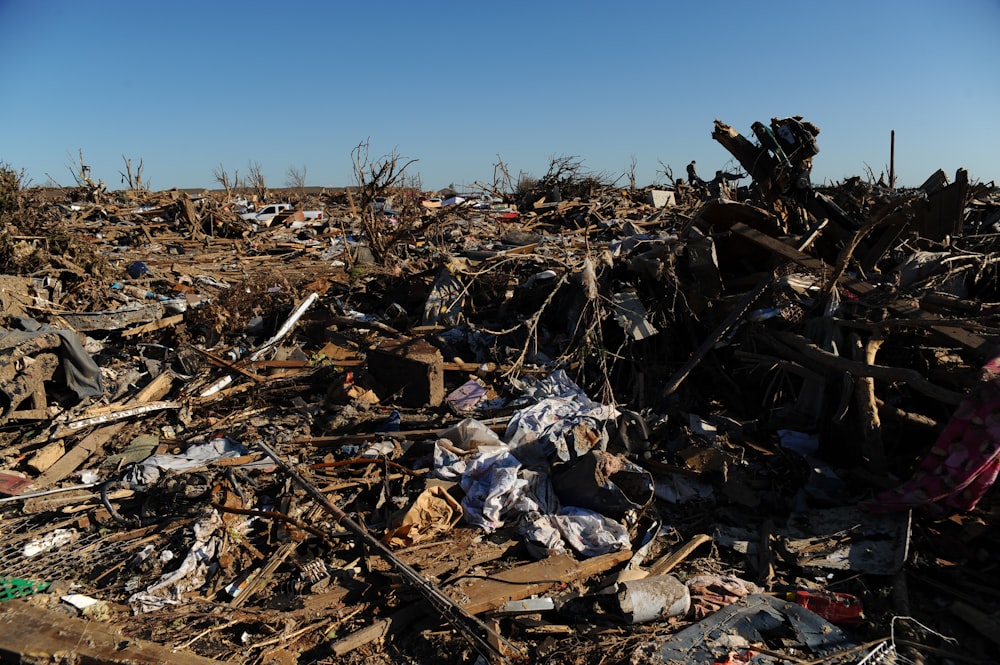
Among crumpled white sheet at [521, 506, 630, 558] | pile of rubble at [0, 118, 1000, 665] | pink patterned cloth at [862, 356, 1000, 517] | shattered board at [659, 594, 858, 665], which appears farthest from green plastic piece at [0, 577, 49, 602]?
pink patterned cloth at [862, 356, 1000, 517]

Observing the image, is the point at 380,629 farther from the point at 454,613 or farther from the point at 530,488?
the point at 530,488

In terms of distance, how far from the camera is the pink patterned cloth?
3867mm

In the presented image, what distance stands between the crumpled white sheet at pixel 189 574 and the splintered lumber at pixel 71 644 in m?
0.30

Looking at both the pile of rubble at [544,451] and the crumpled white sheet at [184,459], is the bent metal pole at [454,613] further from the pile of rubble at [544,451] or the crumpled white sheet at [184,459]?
the crumpled white sheet at [184,459]

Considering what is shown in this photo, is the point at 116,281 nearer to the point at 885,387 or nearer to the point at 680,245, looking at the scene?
the point at 680,245

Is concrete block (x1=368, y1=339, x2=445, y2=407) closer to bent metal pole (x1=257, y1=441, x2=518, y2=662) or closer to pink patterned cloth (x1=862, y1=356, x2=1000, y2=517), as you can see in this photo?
bent metal pole (x1=257, y1=441, x2=518, y2=662)

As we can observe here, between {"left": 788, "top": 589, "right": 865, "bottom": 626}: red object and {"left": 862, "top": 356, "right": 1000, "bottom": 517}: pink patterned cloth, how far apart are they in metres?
0.88

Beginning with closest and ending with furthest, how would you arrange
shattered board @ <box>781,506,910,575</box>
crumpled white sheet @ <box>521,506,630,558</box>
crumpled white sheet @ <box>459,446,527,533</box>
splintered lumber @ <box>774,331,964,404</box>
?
shattered board @ <box>781,506,910,575</box> < crumpled white sheet @ <box>521,506,630,558</box> < splintered lumber @ <box>774,331,964,404</box> < crumpled white sheet @ <box>459,446,527,533</box>

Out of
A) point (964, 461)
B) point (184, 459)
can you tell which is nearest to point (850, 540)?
point (964, 461)

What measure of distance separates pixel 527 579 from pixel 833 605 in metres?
1.84

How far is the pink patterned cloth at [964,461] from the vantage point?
3.87 metres

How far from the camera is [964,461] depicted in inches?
156

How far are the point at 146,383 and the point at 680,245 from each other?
20.0 ft

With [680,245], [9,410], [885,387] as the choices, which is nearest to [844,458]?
[885,387]
